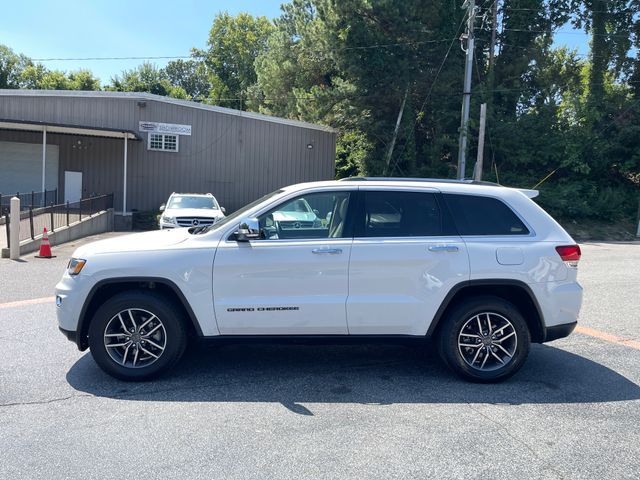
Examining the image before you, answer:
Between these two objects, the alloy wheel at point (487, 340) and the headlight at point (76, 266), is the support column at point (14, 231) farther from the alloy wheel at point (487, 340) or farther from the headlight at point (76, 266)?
the alloy wheel at point (487, 340)

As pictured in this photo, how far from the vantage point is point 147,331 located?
4918 mm

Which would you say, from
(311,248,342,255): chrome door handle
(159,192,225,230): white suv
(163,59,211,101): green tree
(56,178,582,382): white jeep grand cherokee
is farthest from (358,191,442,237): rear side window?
→ (163,59,211,101): green tree

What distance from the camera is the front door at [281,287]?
4828 mm

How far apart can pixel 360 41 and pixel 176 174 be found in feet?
33.2

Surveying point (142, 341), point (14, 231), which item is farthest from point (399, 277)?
point (14, 231)

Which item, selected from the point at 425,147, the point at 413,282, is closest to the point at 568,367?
the point at 413,282

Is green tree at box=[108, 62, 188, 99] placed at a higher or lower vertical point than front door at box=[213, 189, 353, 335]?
higher

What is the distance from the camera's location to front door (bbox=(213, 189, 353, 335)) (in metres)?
4.83

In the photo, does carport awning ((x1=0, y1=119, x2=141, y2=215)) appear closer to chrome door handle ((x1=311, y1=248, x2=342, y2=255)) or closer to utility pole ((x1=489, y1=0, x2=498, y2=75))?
utility pole ((x1=489, y1=0, x2=498, y2=75))

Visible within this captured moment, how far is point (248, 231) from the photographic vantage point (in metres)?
4.86

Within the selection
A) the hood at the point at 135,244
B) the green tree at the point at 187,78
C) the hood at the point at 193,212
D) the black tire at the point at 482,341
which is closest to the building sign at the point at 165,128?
the hood at the point at 193,212

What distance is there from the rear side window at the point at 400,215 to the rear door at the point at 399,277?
0.02 meters

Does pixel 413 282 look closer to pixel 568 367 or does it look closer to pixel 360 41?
pixel 568 367

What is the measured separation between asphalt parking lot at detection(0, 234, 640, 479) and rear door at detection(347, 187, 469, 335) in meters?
0.61
